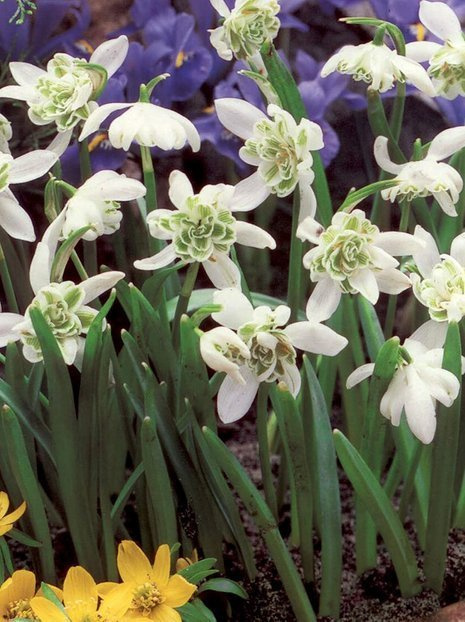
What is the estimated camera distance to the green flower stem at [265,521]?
2.58ft

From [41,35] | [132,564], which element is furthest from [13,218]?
[41,35]

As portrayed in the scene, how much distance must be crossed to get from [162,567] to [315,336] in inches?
10.5

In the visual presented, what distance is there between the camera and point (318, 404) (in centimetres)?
84

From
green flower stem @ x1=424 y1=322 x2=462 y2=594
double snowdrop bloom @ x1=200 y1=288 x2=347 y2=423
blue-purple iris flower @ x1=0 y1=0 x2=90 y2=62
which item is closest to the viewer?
double snowdrop bloom @ x1=200 y1=288 x2=347 y2=423

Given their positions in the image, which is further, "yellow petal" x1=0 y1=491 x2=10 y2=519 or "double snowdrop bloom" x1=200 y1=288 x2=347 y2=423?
"yellow petal" x1=0 y1=491 x2=10 y2=519

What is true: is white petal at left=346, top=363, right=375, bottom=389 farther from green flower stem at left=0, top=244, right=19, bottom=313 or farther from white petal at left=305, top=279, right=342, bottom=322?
green flower stem at left=0, top=244, right=19, bottom=313

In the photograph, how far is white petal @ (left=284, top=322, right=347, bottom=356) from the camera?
2.34 ft

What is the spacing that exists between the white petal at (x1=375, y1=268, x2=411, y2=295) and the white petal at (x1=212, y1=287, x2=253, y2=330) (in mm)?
115

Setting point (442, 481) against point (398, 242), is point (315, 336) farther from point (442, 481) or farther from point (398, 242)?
point (442, 481)

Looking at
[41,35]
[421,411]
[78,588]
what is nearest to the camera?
[421,411]

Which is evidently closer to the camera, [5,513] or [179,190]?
[179,190]

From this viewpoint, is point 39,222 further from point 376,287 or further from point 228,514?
point 376,287

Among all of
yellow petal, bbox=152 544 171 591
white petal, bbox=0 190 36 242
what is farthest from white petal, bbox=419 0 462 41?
yellow petal, bbox=152 544 171 591

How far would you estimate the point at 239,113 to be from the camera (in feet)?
2.49
